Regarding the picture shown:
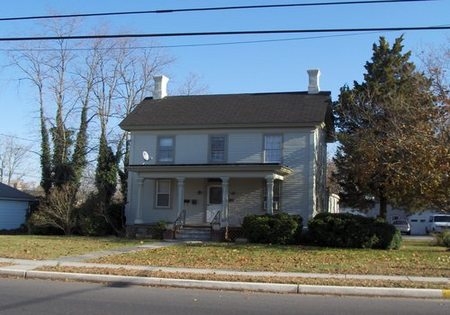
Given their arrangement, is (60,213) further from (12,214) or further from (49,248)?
(12,214)

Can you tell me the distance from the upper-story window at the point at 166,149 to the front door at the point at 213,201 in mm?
2672

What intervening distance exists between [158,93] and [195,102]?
280 centimetres

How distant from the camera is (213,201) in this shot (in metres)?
29.7

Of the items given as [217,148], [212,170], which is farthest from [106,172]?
[212,170]

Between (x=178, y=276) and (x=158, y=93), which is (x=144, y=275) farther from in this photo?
(x=158, y=93)

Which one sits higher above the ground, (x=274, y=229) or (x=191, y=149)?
(x=191, y=149)

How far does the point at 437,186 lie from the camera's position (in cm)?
2095

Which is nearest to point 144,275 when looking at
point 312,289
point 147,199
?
point 312,289

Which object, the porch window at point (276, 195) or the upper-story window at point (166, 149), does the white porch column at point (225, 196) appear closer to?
the porch window at point (276, 195)

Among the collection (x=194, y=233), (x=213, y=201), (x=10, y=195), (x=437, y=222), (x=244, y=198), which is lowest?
(x=194, y=233)

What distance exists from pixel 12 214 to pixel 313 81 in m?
22.2

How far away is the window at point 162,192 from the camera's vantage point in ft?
98.8

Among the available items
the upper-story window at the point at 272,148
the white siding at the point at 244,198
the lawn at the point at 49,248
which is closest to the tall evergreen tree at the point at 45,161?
the white siding at the point at 244,198

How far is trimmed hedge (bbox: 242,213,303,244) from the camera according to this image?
80.8 feet
